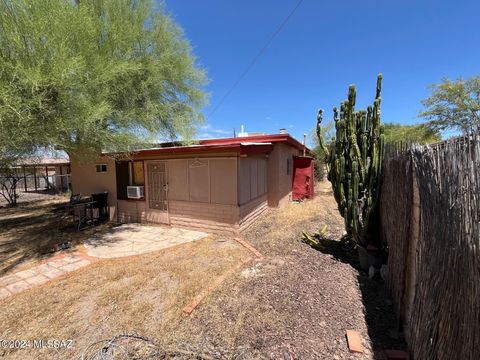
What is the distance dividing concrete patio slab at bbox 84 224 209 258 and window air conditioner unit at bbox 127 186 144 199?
3.43 ft

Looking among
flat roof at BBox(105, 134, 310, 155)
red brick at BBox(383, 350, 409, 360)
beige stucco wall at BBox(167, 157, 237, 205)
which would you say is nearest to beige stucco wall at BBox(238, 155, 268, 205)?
beige stucco wall at BBox(167, 157, 237, 205)

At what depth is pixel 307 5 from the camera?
7.93 m

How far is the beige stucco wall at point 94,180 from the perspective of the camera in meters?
9.32

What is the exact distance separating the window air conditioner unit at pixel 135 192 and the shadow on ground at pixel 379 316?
6.99 metres

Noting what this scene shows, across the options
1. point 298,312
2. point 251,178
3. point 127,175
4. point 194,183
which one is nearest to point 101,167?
point 127,175

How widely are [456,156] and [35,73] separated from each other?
6318 millimetres

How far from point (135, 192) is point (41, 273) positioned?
396 cm

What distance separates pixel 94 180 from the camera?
9.88 meters

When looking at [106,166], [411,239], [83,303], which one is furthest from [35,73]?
[411,239]

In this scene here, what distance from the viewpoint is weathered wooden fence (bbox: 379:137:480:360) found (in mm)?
1701

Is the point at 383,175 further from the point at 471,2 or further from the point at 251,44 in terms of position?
the point at 251,44

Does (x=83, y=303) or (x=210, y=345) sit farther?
(x=83, y=303)

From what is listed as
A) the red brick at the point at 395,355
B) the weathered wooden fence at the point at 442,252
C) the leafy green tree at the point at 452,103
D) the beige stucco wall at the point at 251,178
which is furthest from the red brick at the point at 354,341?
the leafy green tree at the point at 452,103

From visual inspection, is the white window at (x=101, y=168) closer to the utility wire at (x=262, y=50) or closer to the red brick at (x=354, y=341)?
the utility wire at (x=262, y=50)
